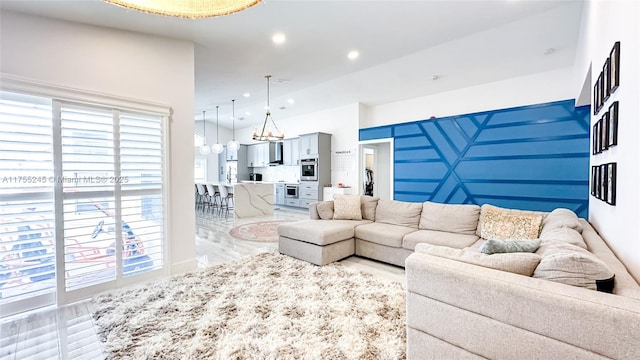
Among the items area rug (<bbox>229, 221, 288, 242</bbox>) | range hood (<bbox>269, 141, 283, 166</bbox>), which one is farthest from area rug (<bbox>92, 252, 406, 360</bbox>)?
range hood (<bbox>269, 141, 283, 166</bbox>)

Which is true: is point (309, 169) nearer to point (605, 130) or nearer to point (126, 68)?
point (126, 68)

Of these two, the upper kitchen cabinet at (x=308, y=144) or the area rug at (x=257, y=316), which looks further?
the upper kitchen cabinet at (x=308, y=144)

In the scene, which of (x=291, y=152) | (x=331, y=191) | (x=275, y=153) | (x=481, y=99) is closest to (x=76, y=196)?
(x=331, y=191)

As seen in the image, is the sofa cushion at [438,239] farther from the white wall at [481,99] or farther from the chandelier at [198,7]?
the white wall at [481,99]

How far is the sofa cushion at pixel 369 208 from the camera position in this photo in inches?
167

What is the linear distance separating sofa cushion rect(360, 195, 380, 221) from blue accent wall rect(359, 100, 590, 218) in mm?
2224

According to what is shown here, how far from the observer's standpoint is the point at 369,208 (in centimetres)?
429

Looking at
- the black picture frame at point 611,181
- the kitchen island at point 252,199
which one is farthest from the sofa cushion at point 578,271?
the kitchen island at point 252,199

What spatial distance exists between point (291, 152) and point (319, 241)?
19.7 ft

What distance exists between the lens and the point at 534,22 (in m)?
3.66

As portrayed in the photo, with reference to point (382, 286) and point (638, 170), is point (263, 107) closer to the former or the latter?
point (382, 286)

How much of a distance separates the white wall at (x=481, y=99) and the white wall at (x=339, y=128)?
1.25 feet

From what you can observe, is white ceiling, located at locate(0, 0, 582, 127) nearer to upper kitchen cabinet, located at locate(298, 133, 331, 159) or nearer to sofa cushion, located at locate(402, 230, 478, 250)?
upper kitchen cabinet, located at locate(298, 133, 331, 159)

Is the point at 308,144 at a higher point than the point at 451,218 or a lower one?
higher
